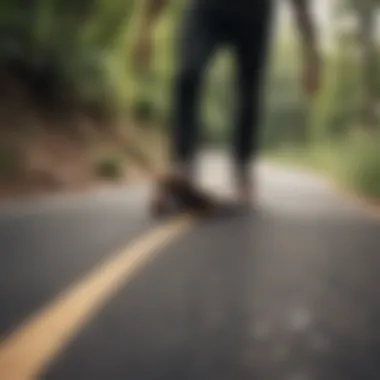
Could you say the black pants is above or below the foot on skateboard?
above

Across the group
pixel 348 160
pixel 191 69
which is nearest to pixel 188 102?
pixel 191 69

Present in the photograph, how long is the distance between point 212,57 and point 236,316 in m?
0.21

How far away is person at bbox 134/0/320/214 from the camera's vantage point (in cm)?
59

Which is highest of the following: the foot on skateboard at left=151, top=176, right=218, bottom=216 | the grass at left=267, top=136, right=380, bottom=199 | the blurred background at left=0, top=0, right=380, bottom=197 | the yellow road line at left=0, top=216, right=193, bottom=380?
the blurred background at left=0, top=0, right=380, bottom=197

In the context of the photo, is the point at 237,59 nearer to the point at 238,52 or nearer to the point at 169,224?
the point at 238,52

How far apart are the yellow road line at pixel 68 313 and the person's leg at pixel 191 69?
0.09 meters

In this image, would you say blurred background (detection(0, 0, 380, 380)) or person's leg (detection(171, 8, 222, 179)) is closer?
blurred background (detection(0, 0, 380, 380))

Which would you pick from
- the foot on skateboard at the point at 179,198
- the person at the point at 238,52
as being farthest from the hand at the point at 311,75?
the foot on skateboard at the point at 179,198

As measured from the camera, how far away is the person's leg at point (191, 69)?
1.94 ft

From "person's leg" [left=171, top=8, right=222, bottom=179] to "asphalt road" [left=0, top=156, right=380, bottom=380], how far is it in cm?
4

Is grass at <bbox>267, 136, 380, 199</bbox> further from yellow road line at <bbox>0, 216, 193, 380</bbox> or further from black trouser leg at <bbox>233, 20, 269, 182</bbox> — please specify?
yellow road line at <bbox>0, 216, 193, 380</bbox>

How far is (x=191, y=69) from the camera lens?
1.96ft

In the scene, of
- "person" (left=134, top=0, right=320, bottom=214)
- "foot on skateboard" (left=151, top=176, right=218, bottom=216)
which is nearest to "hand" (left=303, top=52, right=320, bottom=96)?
"person" (left=134, top=0, right=320, bottom=214)

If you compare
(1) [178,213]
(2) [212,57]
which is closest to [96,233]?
(1) [178,213]
